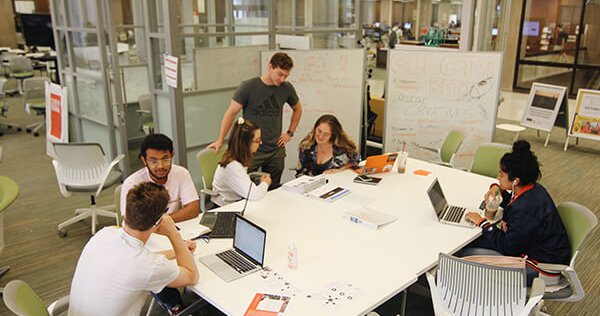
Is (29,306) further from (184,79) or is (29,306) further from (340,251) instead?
(184,79)

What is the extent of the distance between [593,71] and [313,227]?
10925 millimetres

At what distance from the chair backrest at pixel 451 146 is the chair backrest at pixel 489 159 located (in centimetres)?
40

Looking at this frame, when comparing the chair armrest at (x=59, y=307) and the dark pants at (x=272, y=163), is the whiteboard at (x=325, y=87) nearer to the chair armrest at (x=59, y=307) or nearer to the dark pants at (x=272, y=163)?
the dark pants at (x=272, y=163)

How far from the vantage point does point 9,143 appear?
769 cm

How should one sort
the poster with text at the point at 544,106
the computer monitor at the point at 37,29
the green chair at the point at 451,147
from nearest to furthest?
the green chair at the point at 451,147 → the poster with text at the point at 544,106 → the computer monitor at the point at 37,29

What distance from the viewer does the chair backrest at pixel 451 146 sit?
189 inches

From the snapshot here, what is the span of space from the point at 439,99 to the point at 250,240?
3617mm

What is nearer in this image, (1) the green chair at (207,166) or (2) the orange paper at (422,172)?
(1) the green chair at (207,166)

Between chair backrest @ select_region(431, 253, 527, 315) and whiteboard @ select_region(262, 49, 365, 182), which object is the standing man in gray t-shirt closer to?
whiteboard @ select_region(262, 49, 365, 182)

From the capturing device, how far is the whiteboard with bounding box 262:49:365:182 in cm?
522

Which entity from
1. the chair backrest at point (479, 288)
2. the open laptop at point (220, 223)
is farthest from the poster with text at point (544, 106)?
the open laptop at point (220, 223)

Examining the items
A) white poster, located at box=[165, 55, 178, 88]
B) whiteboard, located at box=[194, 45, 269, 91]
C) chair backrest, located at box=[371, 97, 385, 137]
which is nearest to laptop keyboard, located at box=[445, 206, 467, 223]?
white poster, located at box=[165, 55, 178, 88]

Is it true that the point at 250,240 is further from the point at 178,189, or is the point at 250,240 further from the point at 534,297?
the point at 534,297

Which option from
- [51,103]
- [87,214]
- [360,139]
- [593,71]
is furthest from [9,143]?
[593,71]
